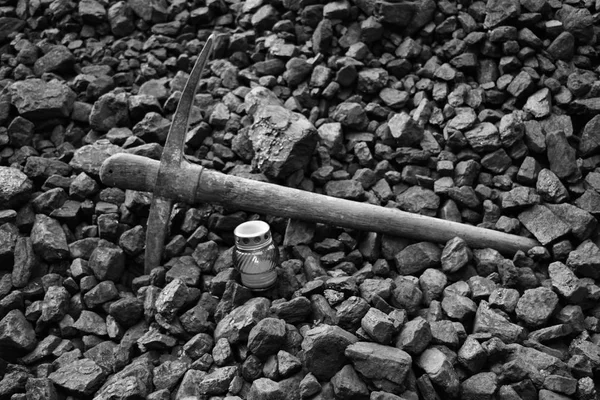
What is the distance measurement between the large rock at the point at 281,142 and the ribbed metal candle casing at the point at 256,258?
0.69m

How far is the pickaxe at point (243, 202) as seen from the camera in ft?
12.5

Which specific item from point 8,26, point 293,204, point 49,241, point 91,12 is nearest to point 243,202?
point 293,204

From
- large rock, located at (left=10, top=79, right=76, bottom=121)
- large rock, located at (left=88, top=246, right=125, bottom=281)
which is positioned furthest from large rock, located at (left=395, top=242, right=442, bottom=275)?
large rock, located at (left=10, top=79, right=76, bottom=121)

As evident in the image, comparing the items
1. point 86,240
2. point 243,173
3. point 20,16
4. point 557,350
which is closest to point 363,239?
point 243,173

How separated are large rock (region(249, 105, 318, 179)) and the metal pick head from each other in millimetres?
579

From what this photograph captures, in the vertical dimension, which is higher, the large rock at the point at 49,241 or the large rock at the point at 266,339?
the large rock at the point at 266,339

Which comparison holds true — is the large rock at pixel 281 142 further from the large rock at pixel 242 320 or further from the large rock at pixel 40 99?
the large rock at pixel 40 99

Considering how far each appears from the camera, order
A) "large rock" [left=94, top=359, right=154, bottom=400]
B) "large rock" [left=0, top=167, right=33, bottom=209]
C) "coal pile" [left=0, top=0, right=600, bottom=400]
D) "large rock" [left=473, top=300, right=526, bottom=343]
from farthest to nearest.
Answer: "large rock" [left=0, top=167, right=33, bottom=209]
"large rock" [left=473, top=300, right=526, bottom=343]
"coal pile" [left=0, top=0, right=600, bottom=400]
"large rock" [left=94, top=359, right=154, bottom=400]

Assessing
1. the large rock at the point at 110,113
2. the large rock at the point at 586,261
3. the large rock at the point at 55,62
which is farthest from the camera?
the large rock at the point at 55,62

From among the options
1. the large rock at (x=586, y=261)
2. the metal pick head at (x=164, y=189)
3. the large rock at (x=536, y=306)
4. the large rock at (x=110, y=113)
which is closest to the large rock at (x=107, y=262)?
the metal pick head at (x=164, y=189)

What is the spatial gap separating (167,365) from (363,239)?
5.05 ft

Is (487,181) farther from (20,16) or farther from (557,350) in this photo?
(20,16)

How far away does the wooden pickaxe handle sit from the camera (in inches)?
150

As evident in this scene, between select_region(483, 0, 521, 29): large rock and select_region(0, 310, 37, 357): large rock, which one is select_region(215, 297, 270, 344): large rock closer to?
select_region(0, 310, 37, 357): large rock
